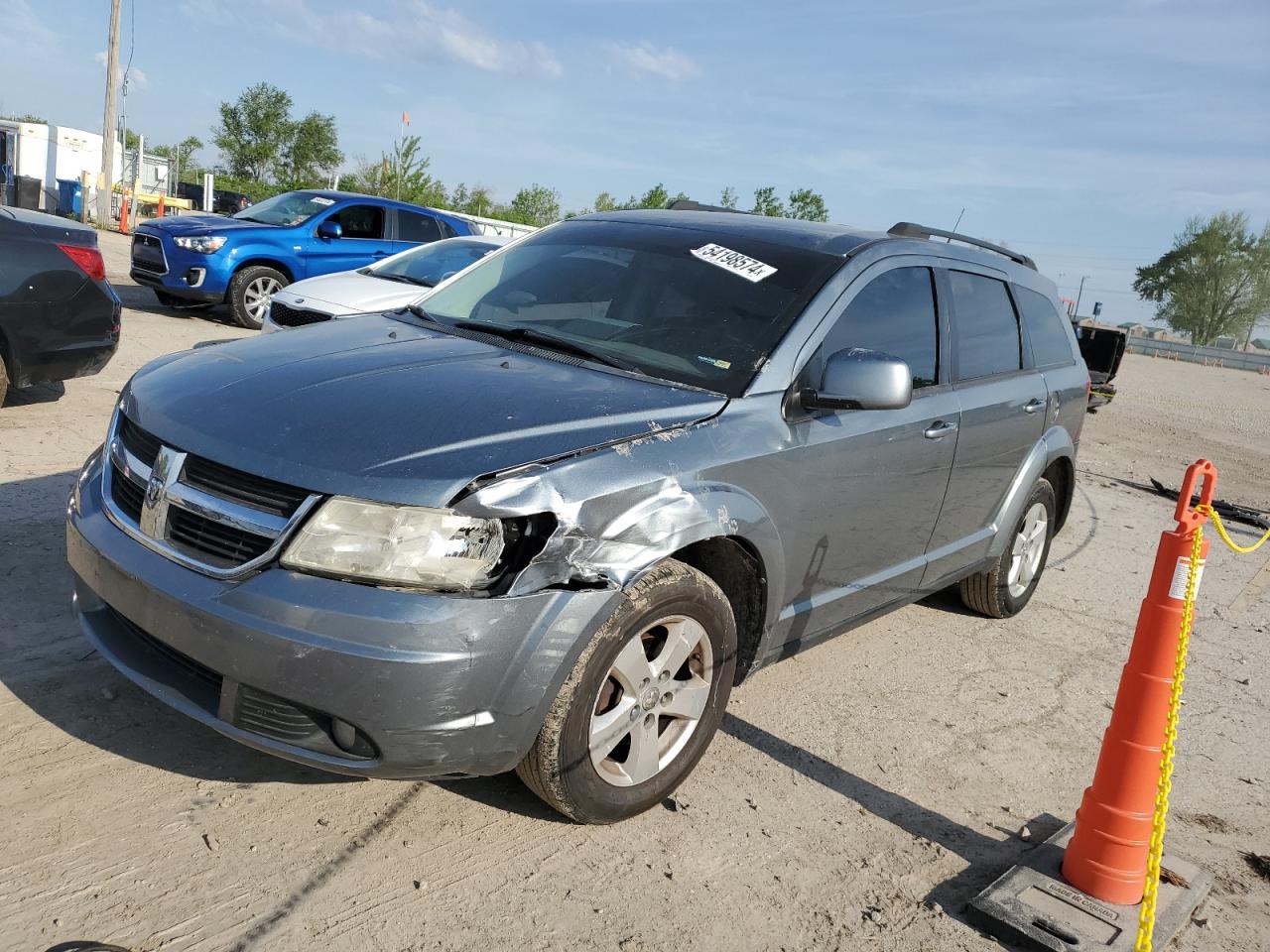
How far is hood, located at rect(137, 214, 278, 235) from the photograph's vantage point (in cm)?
1196

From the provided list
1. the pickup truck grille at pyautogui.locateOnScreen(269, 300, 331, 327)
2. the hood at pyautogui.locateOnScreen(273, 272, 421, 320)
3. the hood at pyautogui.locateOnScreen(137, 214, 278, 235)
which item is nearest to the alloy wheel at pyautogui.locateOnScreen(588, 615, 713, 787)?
the hood at pyautogui.locateOnScreen(273, 272, 421, 320)

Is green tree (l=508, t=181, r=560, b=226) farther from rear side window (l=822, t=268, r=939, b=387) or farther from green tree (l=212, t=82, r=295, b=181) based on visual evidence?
rear side window (l=822, t=268, r=939, b=387)

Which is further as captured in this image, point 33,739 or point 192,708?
point 33,739

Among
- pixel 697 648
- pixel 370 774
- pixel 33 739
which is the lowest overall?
pixel 33 739

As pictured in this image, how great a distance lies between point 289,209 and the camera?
13000 millimetres

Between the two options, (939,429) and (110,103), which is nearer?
(939,429)

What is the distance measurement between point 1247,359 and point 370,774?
170 feet

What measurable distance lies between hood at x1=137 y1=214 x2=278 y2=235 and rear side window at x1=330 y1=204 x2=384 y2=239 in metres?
0.88

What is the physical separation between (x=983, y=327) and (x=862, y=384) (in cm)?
165

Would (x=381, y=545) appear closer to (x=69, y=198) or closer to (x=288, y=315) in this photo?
(x=288, y=315)

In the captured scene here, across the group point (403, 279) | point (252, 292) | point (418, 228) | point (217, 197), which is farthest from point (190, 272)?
point (217, 197)

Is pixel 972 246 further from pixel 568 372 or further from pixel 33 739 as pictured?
pixel 33 739

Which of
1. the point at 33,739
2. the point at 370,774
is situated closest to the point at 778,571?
the point at 370,774

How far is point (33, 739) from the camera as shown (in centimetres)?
321
